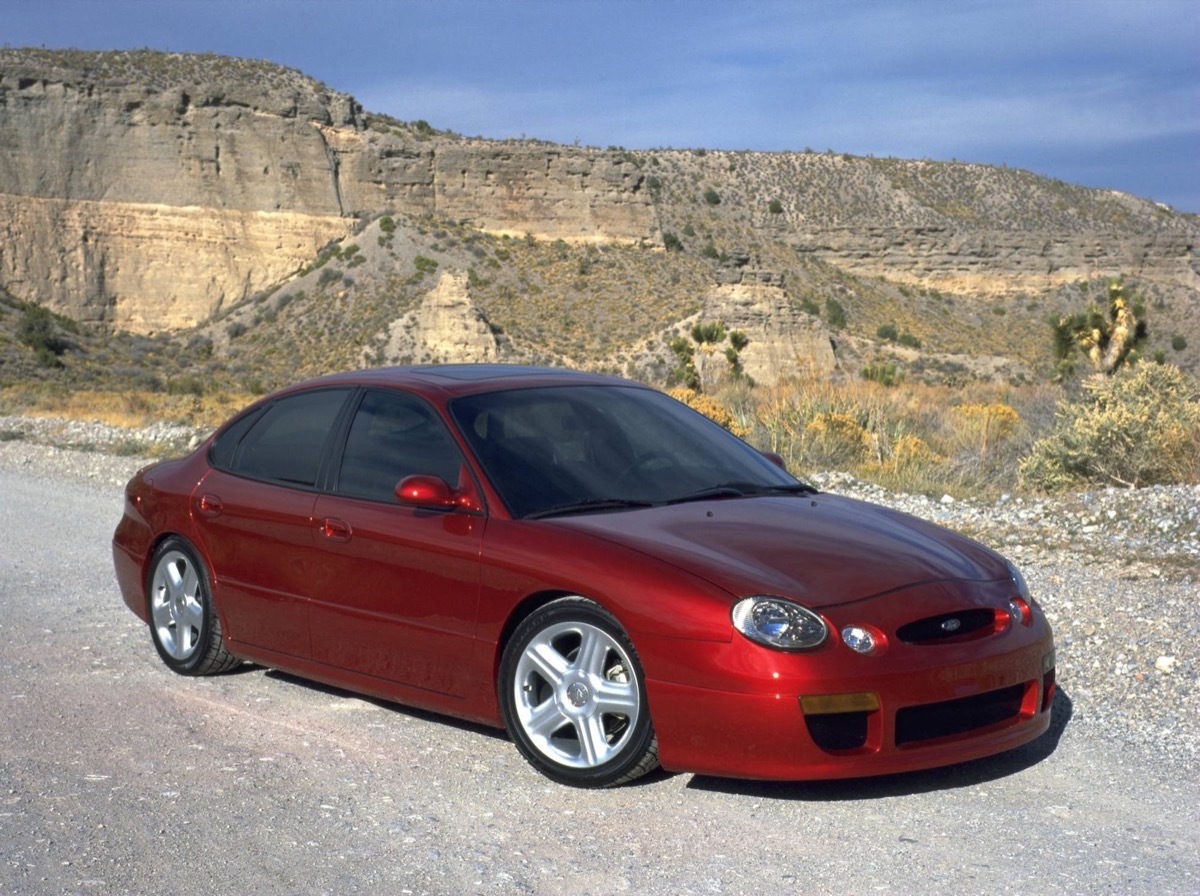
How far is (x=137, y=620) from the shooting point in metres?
7.64

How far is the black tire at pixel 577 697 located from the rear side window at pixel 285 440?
4.99 feet

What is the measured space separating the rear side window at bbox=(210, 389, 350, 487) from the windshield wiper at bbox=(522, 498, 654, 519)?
1.25 metres

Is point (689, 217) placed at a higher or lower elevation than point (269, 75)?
lower

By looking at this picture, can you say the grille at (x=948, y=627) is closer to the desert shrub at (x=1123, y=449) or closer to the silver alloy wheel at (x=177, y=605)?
the silver alloy wheel at (x=177, y=605)

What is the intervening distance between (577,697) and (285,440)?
2.18 meters

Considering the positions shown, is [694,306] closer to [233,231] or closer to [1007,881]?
[233,231]

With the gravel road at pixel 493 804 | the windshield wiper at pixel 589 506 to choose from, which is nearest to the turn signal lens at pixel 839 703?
the gravel road at pixel 493 804

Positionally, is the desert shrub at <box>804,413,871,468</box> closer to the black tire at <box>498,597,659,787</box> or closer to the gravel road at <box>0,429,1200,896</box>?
the gravel road at <box>0,429,1200,896</box>

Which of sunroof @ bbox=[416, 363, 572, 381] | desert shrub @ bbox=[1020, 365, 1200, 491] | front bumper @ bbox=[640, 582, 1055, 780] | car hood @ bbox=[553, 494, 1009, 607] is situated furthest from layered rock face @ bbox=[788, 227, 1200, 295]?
front bumper @ bbox=[640, 582, 1055, 780]

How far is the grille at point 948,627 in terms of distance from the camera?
4.48m

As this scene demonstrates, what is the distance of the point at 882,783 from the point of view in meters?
4.84

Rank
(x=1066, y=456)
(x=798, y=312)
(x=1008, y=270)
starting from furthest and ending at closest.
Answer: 1. (x=1008, y=270)
2. (x=798, y=312)
3. (x=1066, y=456)

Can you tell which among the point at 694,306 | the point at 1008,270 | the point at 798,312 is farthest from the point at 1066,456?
the point at 1008,270

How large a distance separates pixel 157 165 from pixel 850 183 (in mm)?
45159
